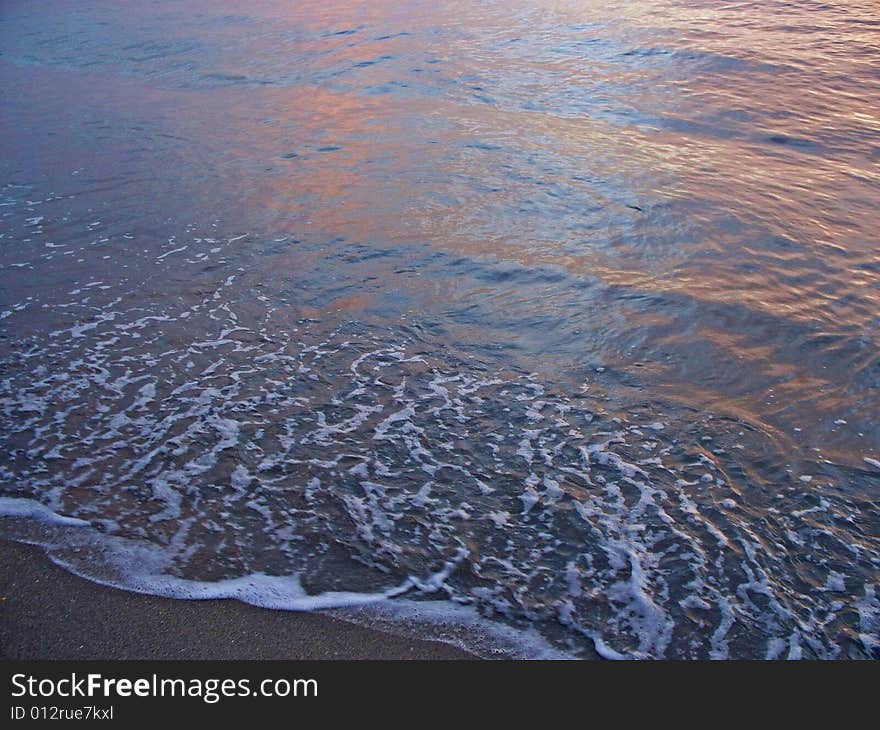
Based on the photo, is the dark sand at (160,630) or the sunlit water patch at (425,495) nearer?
the dark sand at (160,630)

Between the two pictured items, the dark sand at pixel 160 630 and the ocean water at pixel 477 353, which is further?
the ocean water at pixel 477 353

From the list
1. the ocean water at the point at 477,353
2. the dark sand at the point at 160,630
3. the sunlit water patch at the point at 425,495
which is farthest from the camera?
the ocean water at the point at 477,353

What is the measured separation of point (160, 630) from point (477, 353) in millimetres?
1900

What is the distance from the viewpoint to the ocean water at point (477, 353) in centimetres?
246

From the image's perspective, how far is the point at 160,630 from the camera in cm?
223

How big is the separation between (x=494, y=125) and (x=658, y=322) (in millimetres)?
3188

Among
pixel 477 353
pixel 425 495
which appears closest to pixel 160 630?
pixel 425 495

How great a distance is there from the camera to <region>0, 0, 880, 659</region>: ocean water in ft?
8.06

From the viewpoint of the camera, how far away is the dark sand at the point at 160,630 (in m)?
2.16

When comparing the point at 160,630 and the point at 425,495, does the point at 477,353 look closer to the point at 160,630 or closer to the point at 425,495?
the point at 425,495

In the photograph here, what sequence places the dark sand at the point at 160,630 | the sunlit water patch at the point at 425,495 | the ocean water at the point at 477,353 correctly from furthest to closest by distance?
the ocean water at the point at 477,353 < the sunlit water patch at the point at 425,495 < the dark sand at the point at 160,630

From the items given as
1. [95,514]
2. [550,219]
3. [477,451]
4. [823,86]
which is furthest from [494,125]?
[95,514]

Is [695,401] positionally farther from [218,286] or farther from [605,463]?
[218,286]

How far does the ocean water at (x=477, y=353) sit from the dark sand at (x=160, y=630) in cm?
7
